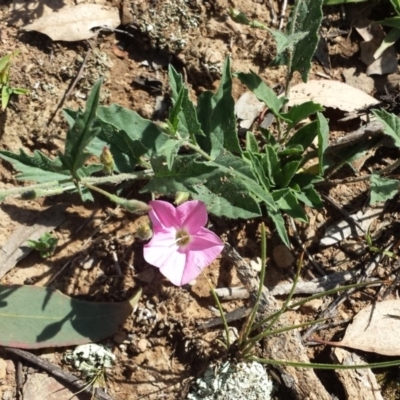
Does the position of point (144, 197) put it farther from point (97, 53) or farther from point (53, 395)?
point (53, 395)

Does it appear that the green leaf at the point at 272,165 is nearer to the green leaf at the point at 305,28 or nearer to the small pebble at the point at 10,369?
the green leaf at the point at 305,28

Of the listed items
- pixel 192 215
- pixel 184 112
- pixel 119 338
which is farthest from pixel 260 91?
pixel 119 338

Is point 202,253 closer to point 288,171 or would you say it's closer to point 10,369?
point 288,171

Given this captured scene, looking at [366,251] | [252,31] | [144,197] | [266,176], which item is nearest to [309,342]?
[366,251]

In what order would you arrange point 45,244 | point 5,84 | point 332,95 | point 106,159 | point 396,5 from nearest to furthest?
point 106,159 → point 45,244 → point 5,84 → point 396,5 → point 332,95

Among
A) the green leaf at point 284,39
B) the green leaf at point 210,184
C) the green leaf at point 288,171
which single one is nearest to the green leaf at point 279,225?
the green leaf at point 288,171

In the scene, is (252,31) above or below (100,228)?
above
